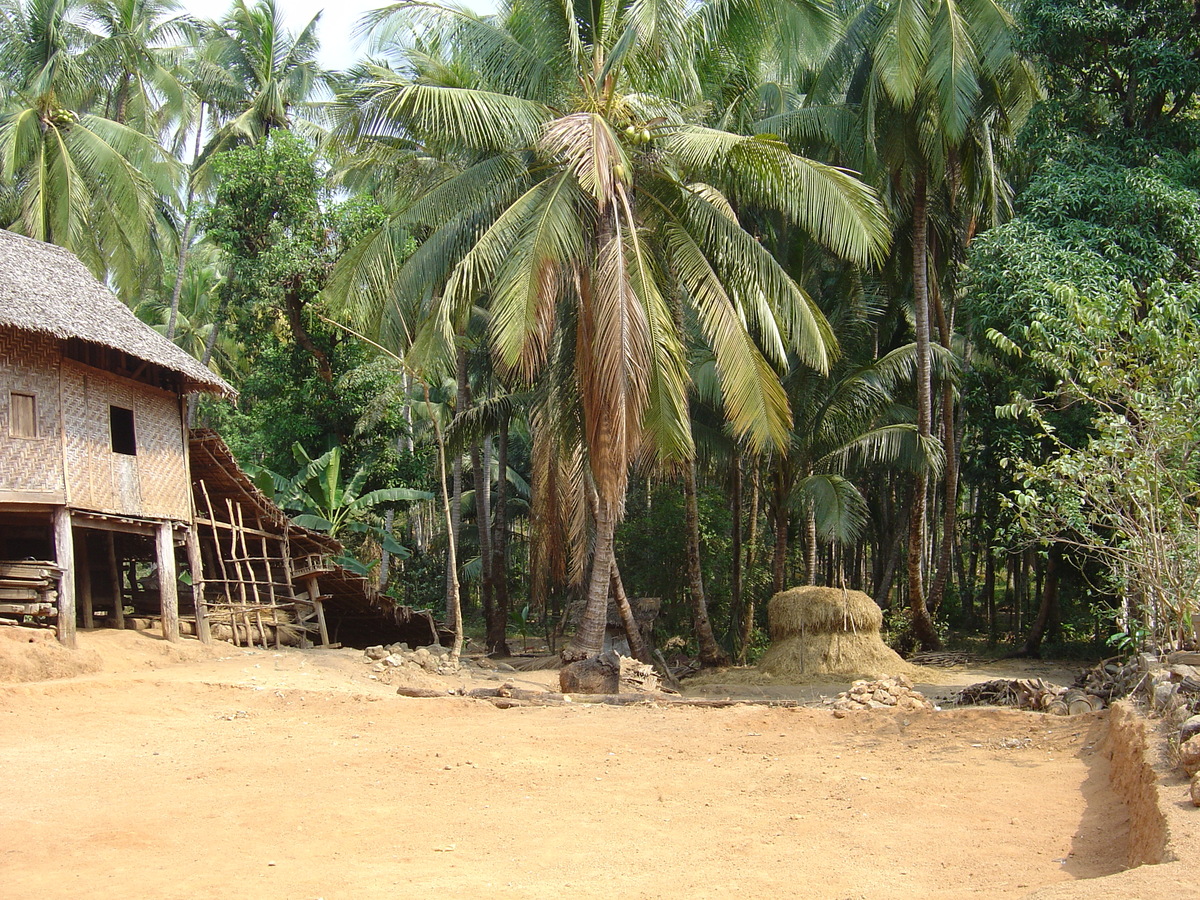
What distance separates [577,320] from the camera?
1522 centimetres

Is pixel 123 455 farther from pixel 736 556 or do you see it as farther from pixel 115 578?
pixel 736 556

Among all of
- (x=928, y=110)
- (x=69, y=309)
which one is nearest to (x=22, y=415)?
(x=69, y=309)

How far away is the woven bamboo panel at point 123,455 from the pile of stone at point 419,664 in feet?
12.1

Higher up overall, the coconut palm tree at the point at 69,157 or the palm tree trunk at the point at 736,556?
the coconut palm tree at the point at 69,157

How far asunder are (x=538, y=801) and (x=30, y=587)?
9062 millimetres

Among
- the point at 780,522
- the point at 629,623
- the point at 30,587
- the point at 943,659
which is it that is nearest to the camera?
the point at 30,587

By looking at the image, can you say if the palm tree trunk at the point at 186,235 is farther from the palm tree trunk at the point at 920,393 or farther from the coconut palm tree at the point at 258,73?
the palm tree trunk at the point at 920,393

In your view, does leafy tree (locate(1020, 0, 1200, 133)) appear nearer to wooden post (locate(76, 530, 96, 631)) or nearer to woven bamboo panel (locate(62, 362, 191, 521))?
woven bamboo panel (locate(62, 362, 191, 521))

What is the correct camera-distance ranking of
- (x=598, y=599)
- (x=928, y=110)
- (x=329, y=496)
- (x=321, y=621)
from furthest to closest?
(x=329, y=496)
(x=321, y=621)
(x=928, y=110)
(x=598, y=599)

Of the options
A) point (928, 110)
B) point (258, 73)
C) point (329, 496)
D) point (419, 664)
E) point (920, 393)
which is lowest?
point (419, 664)

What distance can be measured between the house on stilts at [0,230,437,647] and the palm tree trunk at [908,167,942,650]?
28.8 ft

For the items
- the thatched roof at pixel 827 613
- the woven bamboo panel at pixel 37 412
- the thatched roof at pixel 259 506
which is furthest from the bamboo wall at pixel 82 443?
the thatched roof at pixel 827 613

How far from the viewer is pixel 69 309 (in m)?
14.6

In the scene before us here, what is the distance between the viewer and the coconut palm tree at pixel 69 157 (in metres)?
21.3
